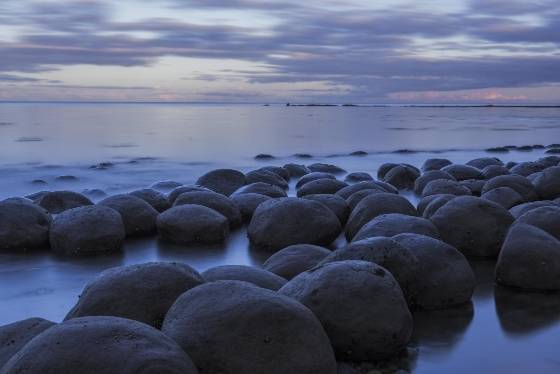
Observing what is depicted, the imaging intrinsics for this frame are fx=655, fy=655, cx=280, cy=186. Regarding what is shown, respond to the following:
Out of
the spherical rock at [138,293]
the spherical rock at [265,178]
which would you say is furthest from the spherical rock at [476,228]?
the spherical rock at [265,178]

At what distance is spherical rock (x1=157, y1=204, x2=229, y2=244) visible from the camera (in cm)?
724

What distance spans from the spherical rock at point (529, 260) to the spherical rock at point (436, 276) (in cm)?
48

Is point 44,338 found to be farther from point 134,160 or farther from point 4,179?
point 134,160

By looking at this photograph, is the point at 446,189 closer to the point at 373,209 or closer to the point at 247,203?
the point at 373,209

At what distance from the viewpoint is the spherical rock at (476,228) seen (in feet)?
21.0

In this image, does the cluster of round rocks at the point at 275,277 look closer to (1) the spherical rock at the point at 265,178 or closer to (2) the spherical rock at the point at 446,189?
(2) the spherical rock at the point at 446,189

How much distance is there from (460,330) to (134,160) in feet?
→ 53.5

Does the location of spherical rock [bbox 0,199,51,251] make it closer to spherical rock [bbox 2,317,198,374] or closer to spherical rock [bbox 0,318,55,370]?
spherical rock [bbox 0,318,55,370]

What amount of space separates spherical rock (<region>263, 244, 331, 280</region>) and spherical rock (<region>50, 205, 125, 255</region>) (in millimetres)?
2240

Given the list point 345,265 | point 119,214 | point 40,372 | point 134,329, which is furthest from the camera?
point 119,214

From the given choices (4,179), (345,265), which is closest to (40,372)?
(345,265)

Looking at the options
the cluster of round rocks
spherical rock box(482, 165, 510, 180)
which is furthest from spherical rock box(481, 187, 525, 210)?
spherical rock box(482, 165, 510, 180)

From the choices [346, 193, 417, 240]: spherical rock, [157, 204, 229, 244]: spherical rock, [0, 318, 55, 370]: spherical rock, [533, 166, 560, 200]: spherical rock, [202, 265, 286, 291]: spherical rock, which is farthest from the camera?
[533, 166, 560, 200]: spherical rock

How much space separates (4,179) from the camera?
1485cm
